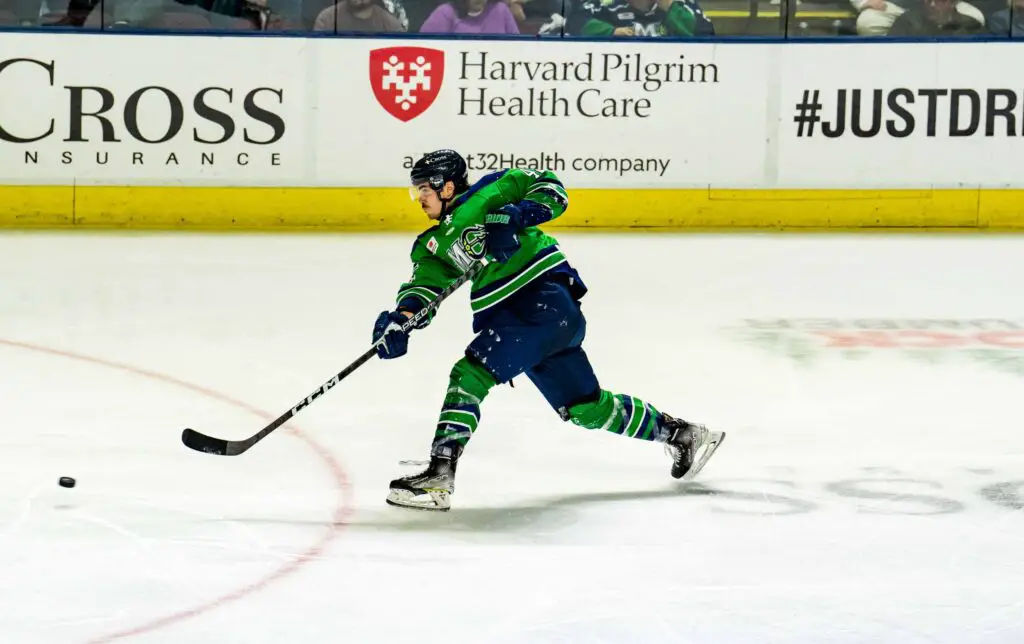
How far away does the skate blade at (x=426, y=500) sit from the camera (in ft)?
12.6

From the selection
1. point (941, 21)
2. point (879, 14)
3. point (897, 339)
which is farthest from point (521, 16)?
point (897, 339)

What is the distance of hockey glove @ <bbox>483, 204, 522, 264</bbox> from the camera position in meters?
3.83

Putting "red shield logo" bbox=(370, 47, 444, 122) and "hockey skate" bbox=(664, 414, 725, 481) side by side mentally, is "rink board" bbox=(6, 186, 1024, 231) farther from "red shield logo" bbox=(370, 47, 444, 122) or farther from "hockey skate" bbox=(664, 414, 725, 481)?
"hockey skate" bbox=(664, 414, 725, 481)

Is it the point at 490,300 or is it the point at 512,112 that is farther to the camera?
the point at 512,112

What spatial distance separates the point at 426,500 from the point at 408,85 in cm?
562

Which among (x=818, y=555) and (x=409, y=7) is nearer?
(x=818, y=555)

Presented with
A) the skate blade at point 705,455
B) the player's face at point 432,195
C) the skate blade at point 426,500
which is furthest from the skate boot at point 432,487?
the skate blade at point 705,455

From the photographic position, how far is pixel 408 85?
30.1ft

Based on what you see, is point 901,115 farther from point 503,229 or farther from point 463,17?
point 503,229

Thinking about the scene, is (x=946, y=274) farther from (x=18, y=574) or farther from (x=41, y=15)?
(x=18, y=574)

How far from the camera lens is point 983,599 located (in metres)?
3.27

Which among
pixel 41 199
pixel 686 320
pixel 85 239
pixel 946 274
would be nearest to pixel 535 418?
pixel 686 320

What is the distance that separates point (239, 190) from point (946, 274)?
379 cm

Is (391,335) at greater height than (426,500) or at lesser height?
greater
